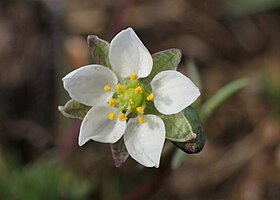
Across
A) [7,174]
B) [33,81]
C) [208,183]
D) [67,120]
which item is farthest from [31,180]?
[208,183]

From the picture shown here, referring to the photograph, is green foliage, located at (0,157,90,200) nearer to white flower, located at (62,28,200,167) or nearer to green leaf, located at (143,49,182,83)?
white flower, located at (62,28,200,167)

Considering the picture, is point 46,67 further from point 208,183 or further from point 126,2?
point 208,183

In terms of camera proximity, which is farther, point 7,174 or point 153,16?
point 153,16

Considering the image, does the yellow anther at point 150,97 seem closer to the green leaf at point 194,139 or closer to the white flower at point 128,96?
the white flower at point 128,96

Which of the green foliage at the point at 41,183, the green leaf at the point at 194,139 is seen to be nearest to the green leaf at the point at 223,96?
the green leaf at the point at 194,139

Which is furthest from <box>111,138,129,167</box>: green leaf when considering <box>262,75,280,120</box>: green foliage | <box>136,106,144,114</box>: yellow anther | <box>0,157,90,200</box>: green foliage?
<box>262,75,280,120</box>: green foliage

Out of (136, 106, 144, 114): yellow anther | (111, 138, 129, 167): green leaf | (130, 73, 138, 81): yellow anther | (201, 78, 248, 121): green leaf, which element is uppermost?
(130, 73, 138, 81): yellow anther
